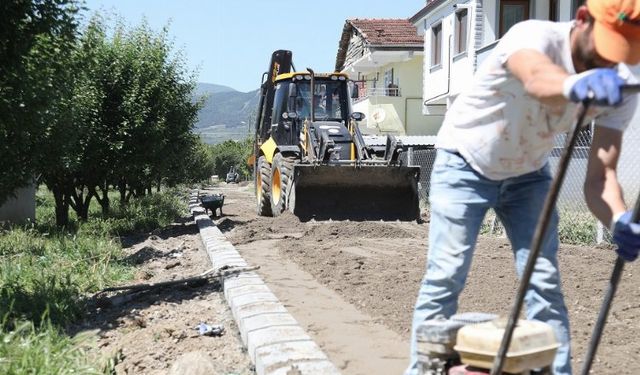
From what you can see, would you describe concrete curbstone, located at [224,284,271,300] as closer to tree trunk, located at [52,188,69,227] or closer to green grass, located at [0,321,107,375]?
green grass, located at [0,321,107,375]

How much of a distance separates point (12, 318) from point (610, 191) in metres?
4.44

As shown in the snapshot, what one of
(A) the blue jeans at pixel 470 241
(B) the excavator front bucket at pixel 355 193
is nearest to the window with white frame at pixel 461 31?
(B) the excavator front bucket at pixel 355 193

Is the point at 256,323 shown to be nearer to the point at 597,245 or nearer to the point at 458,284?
the point at 458,284

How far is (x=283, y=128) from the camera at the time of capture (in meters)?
14.6

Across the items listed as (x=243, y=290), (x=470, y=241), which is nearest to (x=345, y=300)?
(x=243, y=290)

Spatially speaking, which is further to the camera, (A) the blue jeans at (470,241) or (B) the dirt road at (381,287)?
(B) the dirt road at (381,287)

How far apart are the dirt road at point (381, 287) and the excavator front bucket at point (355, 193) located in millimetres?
892

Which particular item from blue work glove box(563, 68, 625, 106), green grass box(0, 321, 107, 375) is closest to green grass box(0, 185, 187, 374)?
green grass box(0, 321, 107, 375)

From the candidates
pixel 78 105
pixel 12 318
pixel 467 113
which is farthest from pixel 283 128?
pixel 467 113

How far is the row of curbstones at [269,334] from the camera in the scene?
3.93 metres

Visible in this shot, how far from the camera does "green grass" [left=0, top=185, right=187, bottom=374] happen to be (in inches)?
159

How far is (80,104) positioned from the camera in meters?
11.9

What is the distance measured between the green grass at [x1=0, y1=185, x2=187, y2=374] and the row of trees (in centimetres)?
109

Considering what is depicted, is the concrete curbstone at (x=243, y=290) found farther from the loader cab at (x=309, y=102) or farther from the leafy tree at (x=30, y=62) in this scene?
the loader cab at (x=309, y=102)
